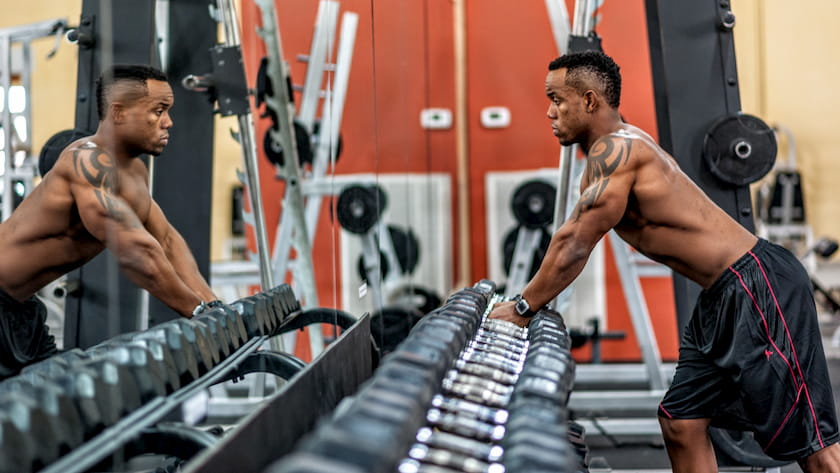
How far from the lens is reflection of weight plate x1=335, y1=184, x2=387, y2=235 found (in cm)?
324

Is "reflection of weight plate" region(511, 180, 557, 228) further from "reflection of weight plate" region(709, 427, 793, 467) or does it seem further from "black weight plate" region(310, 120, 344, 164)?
"reflection of weight plate" region(709, 427, 793, 467)

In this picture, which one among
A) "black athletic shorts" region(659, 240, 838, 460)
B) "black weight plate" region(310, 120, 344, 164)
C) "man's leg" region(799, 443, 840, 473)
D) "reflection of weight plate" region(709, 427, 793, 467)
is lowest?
"reflection of weight plate" region(709, 427, 793, 467)

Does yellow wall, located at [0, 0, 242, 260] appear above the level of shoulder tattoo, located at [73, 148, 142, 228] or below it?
above

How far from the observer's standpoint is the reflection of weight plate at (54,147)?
0.85m

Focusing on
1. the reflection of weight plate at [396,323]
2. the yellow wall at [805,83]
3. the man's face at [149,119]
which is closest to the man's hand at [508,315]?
the man's face at [149,119]

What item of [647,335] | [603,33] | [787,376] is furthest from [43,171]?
[603,33]

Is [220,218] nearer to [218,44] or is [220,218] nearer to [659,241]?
[218,44]

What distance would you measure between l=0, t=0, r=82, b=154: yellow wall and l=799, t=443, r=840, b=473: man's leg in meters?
1.70

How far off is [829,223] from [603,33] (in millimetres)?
2546

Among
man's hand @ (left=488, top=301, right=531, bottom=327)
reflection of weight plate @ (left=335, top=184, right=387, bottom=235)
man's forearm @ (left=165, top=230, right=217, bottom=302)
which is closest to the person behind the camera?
man's forearm @ (left=165, top=230, right=217, bottom=302)

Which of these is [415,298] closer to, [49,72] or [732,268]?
[732,268]

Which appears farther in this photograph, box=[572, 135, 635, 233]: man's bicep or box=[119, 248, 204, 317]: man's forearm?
box=[572, 135, 635, 233]: man's bicep

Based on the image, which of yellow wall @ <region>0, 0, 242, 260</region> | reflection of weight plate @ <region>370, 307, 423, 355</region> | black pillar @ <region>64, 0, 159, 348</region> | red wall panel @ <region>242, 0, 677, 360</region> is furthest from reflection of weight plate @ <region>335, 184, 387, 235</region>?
yellow wall @ <region>0, 0, 242, 260</region>

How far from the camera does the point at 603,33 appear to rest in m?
4.16
